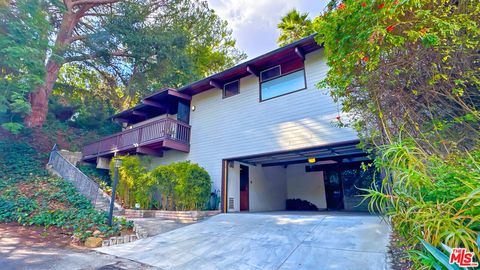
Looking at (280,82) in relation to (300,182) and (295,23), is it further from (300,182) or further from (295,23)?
(295,23)

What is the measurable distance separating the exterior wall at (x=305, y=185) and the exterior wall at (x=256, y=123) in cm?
502

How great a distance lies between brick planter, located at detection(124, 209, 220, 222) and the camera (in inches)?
305

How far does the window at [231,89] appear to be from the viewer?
974 centimetres

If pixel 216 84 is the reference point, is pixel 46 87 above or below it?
above

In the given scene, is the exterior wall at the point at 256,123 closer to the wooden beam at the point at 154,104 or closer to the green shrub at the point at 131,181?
the green shrub at the point at 131,181

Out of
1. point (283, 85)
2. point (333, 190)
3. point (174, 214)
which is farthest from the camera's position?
point (333, 190)

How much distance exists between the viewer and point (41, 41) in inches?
390

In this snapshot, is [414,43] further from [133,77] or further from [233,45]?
[233,45]

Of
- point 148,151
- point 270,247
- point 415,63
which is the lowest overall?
point 270,247

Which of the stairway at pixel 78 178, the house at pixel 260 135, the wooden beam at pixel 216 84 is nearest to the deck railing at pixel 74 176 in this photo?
the stairway at pixel 78 178

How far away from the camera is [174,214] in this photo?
813 cm

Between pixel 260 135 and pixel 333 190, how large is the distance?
217 inches

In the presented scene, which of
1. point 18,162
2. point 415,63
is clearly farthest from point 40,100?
point 415,63

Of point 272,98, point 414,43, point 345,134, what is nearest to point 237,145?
point 272,98
